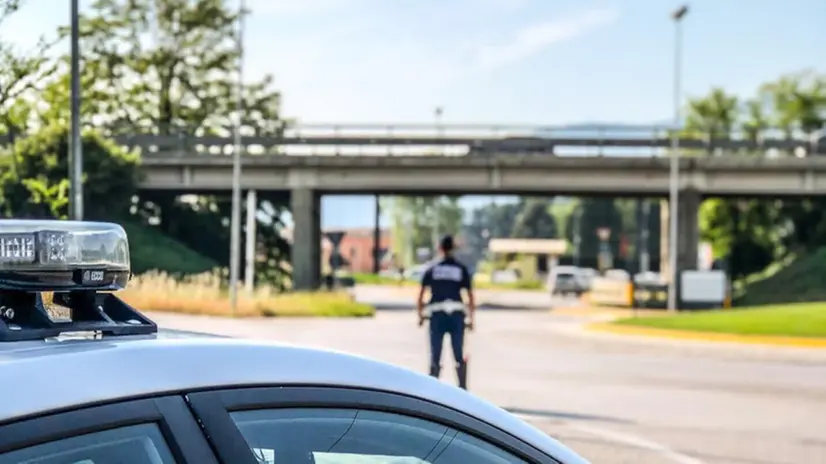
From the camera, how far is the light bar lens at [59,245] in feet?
6.57

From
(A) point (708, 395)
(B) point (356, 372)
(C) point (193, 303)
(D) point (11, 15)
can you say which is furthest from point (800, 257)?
(B) point (356, 372)

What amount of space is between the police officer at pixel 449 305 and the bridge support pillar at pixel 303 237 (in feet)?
114

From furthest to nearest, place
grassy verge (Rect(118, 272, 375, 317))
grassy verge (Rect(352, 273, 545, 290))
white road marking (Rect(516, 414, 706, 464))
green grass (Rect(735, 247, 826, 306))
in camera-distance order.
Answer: grassy verge (Rect(352, 273, 545, 290))
green grass (Rect(735, 247, 826, 306))
grassy verge (Rect(118, 272, 375, 317))
white road marking (Rect(516, 414, 706, 464))

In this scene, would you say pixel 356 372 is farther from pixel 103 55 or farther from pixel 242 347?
pixel 103 55

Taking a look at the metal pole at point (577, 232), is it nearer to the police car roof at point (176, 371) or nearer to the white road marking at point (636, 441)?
the white road marking at point (636, 441)

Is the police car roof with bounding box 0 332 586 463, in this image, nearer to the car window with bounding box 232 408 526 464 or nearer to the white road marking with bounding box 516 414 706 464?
the car window with bounding box 232 408 526 464

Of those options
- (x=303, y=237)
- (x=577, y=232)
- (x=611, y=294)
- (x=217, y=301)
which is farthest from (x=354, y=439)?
(x=577, y=232)

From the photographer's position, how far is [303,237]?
46219mm

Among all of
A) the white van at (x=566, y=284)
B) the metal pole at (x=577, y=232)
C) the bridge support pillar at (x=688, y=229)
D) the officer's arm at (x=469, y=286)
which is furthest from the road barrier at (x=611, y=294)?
the metal pole at (x=577, y=232)

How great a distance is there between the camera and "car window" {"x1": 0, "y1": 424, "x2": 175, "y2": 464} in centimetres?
165

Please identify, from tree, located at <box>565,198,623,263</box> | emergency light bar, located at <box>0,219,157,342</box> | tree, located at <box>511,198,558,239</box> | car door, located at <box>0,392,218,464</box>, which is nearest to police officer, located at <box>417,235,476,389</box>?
emergency light bar, located at <box>0,219,157,342</box>

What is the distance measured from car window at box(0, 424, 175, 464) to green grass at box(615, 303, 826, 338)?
22.0 meters

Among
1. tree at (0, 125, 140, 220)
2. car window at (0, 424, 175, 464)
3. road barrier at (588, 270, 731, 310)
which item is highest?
tree at (0, 125, 140, 220)

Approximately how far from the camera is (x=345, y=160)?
45.5m
